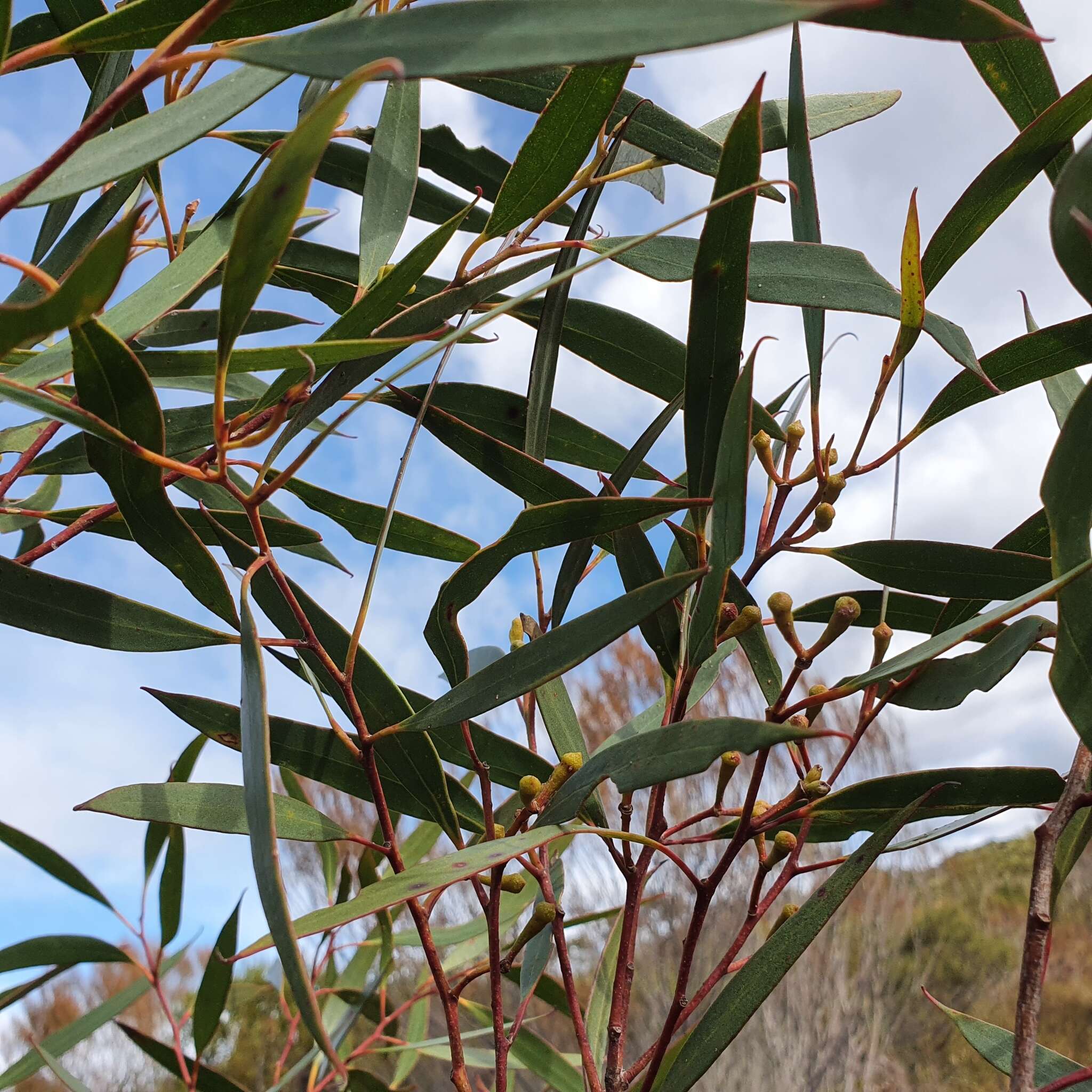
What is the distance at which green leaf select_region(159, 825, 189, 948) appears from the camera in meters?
0.81

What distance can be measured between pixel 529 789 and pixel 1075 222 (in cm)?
27

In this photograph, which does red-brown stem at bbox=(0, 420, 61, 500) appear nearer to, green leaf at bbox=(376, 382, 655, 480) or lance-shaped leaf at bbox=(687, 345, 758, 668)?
green leaf at bbox=(376, 382, 655, 480)

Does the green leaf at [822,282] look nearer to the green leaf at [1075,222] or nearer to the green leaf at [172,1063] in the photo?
the green leaf at [1075,222]

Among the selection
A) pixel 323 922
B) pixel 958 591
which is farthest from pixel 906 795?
pixel 323 922

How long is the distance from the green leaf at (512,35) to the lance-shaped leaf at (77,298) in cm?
7

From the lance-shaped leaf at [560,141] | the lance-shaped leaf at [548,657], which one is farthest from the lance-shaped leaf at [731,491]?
the lance-shaped leaf at [560,141]

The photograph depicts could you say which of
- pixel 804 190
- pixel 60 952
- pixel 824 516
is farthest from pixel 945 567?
pixel 60 952

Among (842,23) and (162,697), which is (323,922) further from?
(842,23)

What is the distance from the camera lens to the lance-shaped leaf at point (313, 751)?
1.35 feet

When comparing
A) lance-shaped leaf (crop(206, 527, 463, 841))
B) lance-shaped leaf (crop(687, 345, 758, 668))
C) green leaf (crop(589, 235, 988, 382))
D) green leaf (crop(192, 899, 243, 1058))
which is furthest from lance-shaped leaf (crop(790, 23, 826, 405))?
green leaf (crop(192, 899, 243, 1058))

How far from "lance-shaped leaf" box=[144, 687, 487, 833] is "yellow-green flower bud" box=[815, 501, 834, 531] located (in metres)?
0.17

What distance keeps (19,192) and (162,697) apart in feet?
0.78

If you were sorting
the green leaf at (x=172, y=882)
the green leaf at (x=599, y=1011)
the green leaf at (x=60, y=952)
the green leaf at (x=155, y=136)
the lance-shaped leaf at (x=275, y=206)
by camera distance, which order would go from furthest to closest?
1. the green leaf at (x=172, y=882)
2. the green leaf at (x=60, y=952)
3. the green leaf at (x=599, y=1011)
4. the green leaf at (x=155, y=136)
5. the lance-shaped leaf at (x=275, y=206)

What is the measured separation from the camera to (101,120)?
0.73ft
